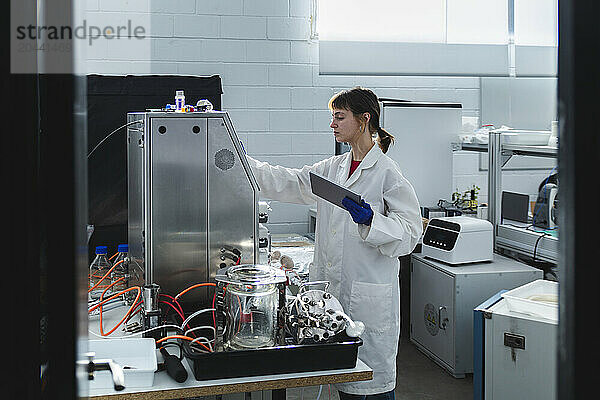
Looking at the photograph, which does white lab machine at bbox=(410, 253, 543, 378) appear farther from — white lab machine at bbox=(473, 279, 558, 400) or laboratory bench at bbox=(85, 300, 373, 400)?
laboratory bench at bbox=(85, 300, 373, 400)

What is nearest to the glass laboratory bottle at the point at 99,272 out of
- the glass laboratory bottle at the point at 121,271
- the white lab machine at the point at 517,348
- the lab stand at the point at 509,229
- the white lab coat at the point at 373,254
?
the glass laboratory bottle at the point at 121,271

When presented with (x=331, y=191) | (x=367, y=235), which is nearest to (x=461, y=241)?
(x=367, y=235)

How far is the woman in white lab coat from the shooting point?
2434 millimetres

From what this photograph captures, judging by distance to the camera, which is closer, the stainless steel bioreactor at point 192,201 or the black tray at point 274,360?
the black tray at point 274,360

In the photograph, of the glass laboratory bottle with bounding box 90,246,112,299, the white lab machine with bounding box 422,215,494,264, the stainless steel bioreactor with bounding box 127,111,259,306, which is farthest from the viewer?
the white lab machine with bounding box 422,215,494,264

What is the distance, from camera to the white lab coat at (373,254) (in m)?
2.45

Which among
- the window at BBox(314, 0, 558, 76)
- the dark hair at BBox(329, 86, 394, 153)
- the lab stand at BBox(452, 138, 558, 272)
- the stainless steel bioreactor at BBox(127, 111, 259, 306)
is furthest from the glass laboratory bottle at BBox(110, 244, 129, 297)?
the window at BBox(314, 0, 558, 76)

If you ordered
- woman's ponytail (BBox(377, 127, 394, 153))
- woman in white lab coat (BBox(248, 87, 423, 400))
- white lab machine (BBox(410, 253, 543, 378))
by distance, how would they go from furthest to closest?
white lab machine (BBox(410, 253, 543, 378)) → woman's ponytail (BBox(377, 127, 394, 153)) → woman in white lab coat (BBox(248, 87, 423, 400))

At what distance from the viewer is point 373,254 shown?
8.39 feet

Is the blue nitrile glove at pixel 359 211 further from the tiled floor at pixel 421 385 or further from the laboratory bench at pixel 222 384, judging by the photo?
the tiled floor at pixel 421 385

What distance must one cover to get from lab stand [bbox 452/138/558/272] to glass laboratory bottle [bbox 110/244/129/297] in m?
2.14

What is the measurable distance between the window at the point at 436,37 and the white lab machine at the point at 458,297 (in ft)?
5.45

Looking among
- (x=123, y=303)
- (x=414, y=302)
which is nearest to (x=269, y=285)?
(x=123, y=303)
